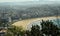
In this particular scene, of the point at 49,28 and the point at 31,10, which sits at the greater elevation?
the point at 31,10

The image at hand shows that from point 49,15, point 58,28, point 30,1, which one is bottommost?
point 58,28

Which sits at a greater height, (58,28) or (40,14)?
(40,14)

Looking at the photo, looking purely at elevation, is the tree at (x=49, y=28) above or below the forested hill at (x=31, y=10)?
below

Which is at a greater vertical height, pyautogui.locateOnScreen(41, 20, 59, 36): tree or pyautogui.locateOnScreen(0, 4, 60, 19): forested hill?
pyautogui.locateOnScreen(0, 4, 60, 19): forested hill

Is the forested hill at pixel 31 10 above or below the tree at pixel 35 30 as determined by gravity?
above

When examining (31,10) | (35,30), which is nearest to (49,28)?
(35,30)

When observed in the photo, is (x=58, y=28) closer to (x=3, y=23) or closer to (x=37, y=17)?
(x=37, y=17)

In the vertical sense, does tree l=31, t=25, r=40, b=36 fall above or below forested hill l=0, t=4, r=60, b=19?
below

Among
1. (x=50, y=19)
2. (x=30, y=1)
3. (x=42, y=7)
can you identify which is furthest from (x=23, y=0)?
(x=50, y=19)

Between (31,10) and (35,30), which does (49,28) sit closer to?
(35,30)

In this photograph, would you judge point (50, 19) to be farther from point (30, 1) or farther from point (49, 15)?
point (30, 1)

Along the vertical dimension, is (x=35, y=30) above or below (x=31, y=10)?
below
